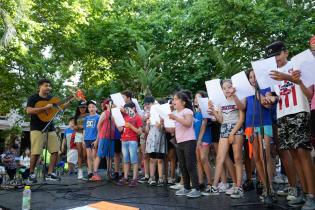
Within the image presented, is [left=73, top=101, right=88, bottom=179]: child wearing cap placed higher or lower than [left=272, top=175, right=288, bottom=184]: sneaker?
higher

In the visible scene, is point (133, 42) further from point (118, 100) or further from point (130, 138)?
point (130, 138)

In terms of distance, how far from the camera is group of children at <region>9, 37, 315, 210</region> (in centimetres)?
339

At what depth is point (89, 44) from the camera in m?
14.3

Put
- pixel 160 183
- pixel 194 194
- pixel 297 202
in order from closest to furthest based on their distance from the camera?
pixel 297 202, pixel 194 194, pixel 160 183

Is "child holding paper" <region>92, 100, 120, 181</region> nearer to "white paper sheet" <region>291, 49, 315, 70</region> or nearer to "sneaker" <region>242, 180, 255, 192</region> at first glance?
"sneaker" <region>242, 180, 255, 192</region>

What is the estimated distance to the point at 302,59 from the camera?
3129mm

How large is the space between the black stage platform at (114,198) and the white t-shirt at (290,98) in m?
1.09

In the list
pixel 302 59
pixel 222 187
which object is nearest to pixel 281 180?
pixel 222 187

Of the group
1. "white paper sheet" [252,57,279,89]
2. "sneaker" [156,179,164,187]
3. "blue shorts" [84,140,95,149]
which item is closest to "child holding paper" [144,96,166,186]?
"sneaker" [156,179,164,187]

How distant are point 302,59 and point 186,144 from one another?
6.23 feet

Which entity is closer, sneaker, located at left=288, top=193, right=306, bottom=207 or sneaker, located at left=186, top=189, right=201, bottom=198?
sneaker, located at left=288, top=193, right=306, bottom=207

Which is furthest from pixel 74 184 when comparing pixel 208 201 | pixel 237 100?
pixel 237 100

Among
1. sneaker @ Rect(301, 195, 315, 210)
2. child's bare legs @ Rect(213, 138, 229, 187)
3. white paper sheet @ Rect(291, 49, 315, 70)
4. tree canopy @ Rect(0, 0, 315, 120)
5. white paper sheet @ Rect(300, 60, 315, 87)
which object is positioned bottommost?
sneaker @ Rect(301, 195, 315, 210)

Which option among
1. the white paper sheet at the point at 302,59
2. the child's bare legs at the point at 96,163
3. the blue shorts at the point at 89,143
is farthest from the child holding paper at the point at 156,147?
the white paper sheet at the point at 302,59
